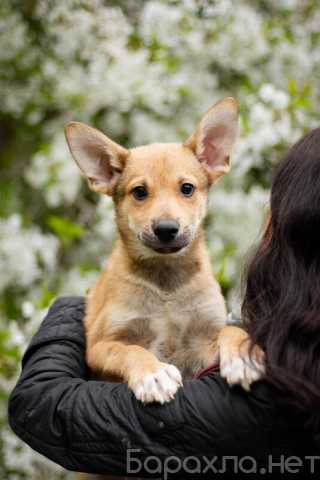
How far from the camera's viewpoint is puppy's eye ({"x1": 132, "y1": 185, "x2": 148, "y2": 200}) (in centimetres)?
355

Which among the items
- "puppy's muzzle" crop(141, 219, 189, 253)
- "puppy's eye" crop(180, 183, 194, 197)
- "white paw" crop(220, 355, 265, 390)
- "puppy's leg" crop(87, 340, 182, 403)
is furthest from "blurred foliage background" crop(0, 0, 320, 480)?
"white paw" crop(220, 355, 265, 390)

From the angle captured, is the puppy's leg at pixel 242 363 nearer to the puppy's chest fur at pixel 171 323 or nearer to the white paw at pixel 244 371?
the white paw at pixel 244 371

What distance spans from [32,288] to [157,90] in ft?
5.88

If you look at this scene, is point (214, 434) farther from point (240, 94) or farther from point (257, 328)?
point (240, 94)

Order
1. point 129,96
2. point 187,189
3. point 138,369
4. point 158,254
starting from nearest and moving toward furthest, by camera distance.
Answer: point 138,369 < point 158,254 < point 187,189 < point 129,96

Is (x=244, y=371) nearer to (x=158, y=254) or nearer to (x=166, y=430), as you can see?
(x=166, y=430)

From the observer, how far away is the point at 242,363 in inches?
93.4

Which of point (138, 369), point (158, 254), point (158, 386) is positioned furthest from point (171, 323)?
point (158, 386)

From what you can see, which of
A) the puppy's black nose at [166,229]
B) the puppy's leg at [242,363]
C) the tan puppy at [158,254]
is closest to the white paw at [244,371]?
the puppy's leg at [242,363]

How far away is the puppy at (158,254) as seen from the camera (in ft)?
10.9

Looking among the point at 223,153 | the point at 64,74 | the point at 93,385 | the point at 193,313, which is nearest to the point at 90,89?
the point at 64,74

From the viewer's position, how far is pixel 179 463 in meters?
2.35

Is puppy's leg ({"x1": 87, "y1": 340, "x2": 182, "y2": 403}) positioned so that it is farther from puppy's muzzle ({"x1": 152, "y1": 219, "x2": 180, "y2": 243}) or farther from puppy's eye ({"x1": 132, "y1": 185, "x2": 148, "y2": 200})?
puppy's eye ({"x1": 132, "y1": 185, "x2": 148, "y2": 200})

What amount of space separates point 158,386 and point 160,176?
135 centimetres
